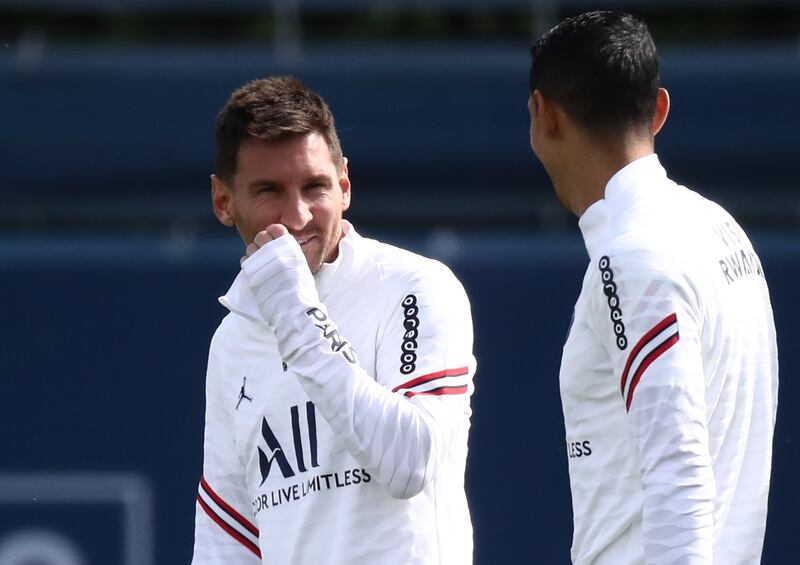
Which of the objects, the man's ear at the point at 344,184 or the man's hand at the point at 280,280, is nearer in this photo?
the man's hand at the point at 280,280

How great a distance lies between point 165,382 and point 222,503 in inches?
92.9

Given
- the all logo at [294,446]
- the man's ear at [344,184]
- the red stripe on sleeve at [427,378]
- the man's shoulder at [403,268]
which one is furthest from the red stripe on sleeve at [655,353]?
the man's ear at [344,184]

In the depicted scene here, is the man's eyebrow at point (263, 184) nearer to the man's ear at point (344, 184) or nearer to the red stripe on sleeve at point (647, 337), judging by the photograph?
the man's ear at point (344, 184)

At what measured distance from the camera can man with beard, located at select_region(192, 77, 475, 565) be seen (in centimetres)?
221

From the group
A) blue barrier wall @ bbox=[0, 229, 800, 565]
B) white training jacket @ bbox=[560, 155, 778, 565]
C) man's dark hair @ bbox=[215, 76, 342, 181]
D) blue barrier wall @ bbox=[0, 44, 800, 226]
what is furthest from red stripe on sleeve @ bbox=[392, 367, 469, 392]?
blue barrier wall @ bbox=[0, 44, 800, 226]

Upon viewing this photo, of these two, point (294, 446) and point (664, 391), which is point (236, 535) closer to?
point (294, 446)

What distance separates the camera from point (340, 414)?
2.18m

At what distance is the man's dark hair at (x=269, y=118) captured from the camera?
246 centimetres

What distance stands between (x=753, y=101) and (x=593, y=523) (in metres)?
4.65

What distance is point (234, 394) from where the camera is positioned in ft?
8.27

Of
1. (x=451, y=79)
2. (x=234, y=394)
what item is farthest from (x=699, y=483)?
(x=451, y=79)

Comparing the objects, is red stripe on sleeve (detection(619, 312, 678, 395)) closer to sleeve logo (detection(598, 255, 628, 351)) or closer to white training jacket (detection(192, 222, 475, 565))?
sleeve logo (detection(598, 255, 628, 351))

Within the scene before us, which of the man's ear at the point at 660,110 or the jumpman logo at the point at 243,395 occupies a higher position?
the man's ear at the point at 660,110

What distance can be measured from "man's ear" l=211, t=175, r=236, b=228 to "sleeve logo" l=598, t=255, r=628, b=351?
0.82 meters
